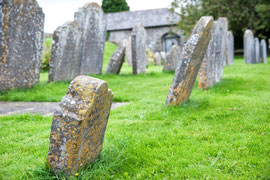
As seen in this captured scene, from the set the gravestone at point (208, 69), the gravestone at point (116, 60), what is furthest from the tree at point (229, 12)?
the gravestone at point (208, 69)

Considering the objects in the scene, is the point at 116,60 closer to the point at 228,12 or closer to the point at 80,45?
the point at 80,45

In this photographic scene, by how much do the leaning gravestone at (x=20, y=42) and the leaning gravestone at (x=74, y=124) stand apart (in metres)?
5.00

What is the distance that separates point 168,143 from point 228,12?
24.9 meters

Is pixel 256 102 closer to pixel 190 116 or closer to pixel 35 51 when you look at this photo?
pixel 190 116

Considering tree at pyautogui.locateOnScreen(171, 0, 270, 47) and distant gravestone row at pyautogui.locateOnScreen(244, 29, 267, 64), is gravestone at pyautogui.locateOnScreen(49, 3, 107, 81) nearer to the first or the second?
distant gravestone row at pyautogui.locateOnScreen(244, 29, 267, 64)

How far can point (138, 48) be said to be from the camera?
10.9 m

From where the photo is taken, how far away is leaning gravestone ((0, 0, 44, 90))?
6441mm

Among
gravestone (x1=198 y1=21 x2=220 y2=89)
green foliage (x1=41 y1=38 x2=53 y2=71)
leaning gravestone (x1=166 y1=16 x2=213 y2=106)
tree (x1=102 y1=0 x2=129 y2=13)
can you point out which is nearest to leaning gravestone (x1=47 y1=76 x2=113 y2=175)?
leaning gravestone (x1=166 y1=16 x2=213 y2=106)

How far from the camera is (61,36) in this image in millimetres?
8195

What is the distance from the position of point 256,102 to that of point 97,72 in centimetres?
690

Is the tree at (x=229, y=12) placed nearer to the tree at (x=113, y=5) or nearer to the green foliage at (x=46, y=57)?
the green foliage at (x=46, y=57)

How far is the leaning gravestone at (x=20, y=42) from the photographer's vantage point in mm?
6441

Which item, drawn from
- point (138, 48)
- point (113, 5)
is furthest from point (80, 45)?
point (113, 5)

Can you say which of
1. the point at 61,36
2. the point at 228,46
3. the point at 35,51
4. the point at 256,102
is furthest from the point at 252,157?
the point at 228,46
